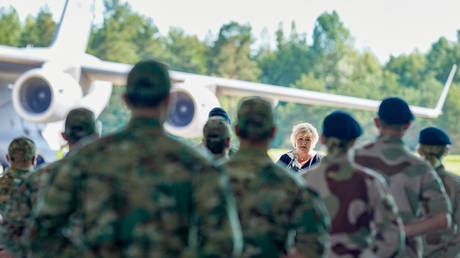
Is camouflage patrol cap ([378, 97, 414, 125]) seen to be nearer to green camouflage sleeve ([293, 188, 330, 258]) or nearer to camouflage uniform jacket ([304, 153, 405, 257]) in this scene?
camouflage uniform jacket ([304, 153, 405, 257])

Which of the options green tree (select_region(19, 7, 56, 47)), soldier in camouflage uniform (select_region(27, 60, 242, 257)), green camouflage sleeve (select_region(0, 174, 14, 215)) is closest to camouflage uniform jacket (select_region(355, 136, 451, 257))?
soldier in camouflage uniform (select_region(27, 60, 242, 257))

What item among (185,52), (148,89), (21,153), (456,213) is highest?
(185,52)

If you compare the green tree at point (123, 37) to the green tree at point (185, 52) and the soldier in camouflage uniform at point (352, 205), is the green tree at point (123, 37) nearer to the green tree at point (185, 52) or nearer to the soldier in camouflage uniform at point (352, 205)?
the green tree at point (185, 52)

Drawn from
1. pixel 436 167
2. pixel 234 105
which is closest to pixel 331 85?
pixel 234 105

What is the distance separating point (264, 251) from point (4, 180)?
6.63 ft

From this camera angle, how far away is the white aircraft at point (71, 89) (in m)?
10.5

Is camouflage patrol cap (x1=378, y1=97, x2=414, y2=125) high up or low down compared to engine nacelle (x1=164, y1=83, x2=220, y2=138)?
up

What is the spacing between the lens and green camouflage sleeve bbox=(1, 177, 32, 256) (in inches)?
107

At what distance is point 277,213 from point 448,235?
1.95m

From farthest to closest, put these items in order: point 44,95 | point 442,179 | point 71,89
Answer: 1. point 44,95
2. point 71,89
3. point 442,179

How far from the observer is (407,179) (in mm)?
3176

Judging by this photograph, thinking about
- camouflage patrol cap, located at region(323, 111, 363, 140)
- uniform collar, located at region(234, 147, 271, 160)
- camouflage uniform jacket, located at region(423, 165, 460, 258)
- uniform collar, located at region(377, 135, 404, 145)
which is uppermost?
camouflage patrol cap, located at region(323, 111, 363, 140)

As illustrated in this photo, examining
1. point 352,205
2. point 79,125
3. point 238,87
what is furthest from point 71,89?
point 352,205

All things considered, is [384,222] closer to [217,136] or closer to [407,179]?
[407,179]
